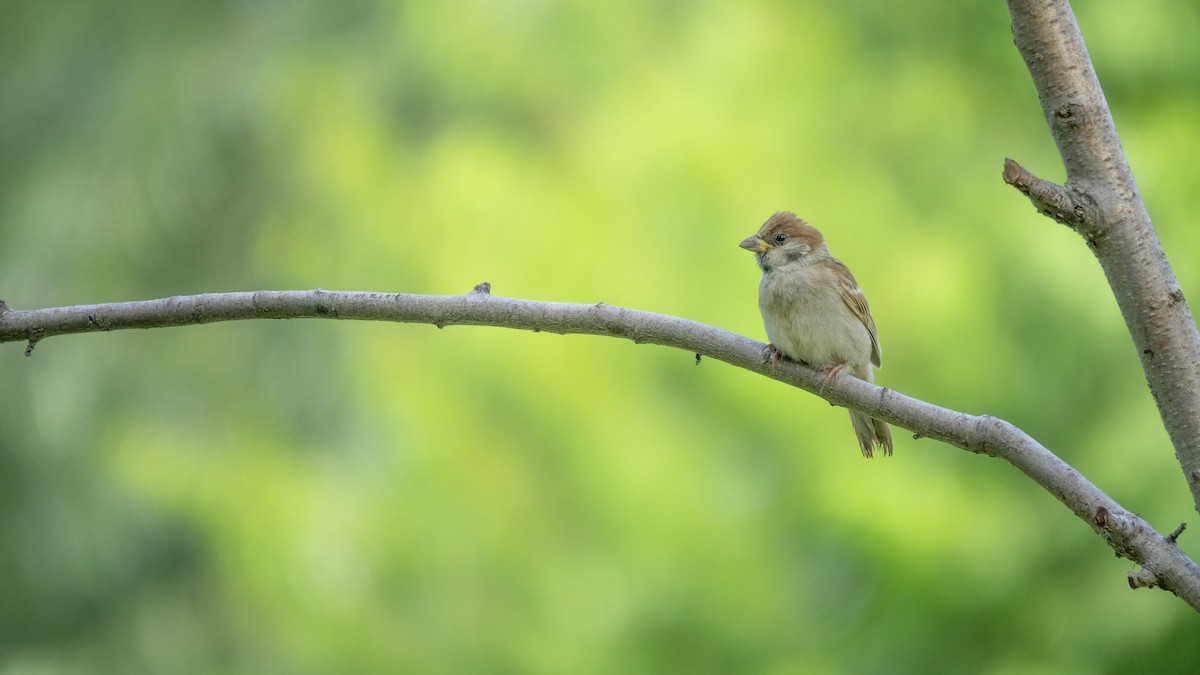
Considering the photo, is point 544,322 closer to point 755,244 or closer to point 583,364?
point 755,244

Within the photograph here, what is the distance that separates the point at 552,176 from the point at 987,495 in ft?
8.15

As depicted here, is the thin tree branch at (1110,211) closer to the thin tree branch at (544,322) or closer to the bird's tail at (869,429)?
the thin tree branch at (544,322)

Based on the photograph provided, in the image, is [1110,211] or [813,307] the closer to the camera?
[1110,211]

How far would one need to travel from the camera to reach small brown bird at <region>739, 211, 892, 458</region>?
3393 mm

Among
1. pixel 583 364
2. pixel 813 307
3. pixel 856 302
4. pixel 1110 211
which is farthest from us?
pixel 583 364

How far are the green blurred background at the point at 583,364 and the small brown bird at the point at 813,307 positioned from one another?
1274 millimetres

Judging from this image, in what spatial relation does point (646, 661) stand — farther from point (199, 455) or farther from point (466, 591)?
point (199, 455)

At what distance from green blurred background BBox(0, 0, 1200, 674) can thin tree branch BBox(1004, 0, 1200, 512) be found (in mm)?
2822

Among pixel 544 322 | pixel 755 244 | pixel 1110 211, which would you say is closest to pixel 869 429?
pixel 755 244

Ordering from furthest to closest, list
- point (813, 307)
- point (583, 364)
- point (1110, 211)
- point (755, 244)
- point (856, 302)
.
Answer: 1. point (583, 364)
2. point (755, 244)
3. point (856, 302)
4. point (813, 307)
5. point (1110, 211)

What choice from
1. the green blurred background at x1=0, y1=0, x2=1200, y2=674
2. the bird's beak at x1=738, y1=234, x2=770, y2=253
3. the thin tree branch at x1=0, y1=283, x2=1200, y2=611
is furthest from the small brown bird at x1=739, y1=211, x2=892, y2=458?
the green blurred background at x1=0, y1=0, x2=1200, y2=674

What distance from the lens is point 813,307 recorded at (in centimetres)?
346

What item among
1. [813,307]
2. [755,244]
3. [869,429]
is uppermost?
[755,244]

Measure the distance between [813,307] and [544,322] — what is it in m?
1.37
